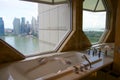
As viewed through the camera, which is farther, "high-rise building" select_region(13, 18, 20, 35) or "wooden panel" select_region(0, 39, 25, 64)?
"high-rise building" select_region(13, 18, 20, 35)

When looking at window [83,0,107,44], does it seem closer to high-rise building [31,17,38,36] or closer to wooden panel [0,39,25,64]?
high-rise building [31,17,38,36]

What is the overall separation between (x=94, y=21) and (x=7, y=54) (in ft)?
7.17

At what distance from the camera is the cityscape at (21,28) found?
2.12 meters

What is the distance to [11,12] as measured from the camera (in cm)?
211

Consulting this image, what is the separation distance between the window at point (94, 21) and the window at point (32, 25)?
510mm

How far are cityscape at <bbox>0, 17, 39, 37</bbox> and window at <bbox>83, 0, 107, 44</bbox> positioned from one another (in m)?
1.33

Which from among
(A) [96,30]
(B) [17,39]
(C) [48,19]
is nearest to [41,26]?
(C) [48,19]

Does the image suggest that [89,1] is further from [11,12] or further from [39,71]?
[39,71]

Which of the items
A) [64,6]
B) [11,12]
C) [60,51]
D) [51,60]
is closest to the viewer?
[11,12]

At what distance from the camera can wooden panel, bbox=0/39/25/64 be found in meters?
1.91

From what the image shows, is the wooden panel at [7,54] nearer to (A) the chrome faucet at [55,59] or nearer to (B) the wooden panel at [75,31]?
(A) the chrome faucet at [55,59]

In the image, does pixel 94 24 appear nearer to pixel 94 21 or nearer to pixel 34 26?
pixel 94 21

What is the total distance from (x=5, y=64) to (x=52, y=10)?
1831mm

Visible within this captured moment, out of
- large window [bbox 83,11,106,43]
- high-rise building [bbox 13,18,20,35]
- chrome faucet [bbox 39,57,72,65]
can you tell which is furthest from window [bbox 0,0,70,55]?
large window [bbox 83,11,106,43]
